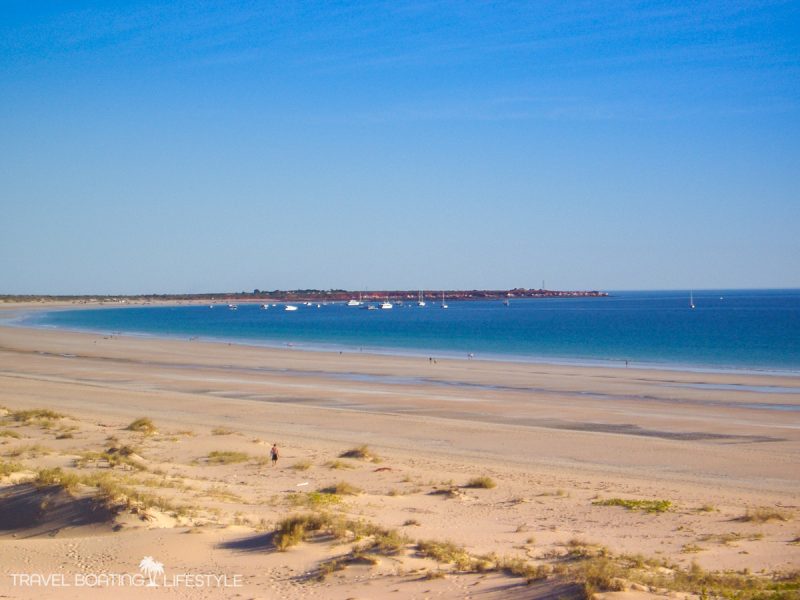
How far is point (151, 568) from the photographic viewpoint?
36.0 feet

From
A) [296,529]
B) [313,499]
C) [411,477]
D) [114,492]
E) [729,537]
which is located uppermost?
[114,492]

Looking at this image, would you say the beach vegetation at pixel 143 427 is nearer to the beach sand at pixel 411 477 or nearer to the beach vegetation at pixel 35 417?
the beach sand at pixel 411 477

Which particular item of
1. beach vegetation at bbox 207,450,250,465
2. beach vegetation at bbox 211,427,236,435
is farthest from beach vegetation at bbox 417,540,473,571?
beach vegetation at bbox 211,427,236,435

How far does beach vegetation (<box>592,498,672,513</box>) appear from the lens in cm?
1570

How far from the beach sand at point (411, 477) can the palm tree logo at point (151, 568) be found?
13 centimetres

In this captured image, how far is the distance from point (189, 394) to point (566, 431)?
19354 millimetres

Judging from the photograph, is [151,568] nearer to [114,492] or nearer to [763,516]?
[114,492]

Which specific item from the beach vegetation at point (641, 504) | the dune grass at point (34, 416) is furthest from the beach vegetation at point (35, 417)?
the beach vegetation at point (641, 504)

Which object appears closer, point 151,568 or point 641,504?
point 151,568

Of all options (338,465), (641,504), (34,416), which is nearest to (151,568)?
(338,465)

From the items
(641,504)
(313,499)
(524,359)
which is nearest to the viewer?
(313,499)

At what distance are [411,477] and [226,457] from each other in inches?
208

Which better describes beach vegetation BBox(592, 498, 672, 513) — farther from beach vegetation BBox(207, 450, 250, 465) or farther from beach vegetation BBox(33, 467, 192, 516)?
beach vegetation BBox(207, 450, 250, 465)

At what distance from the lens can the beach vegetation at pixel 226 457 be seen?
806 inches
